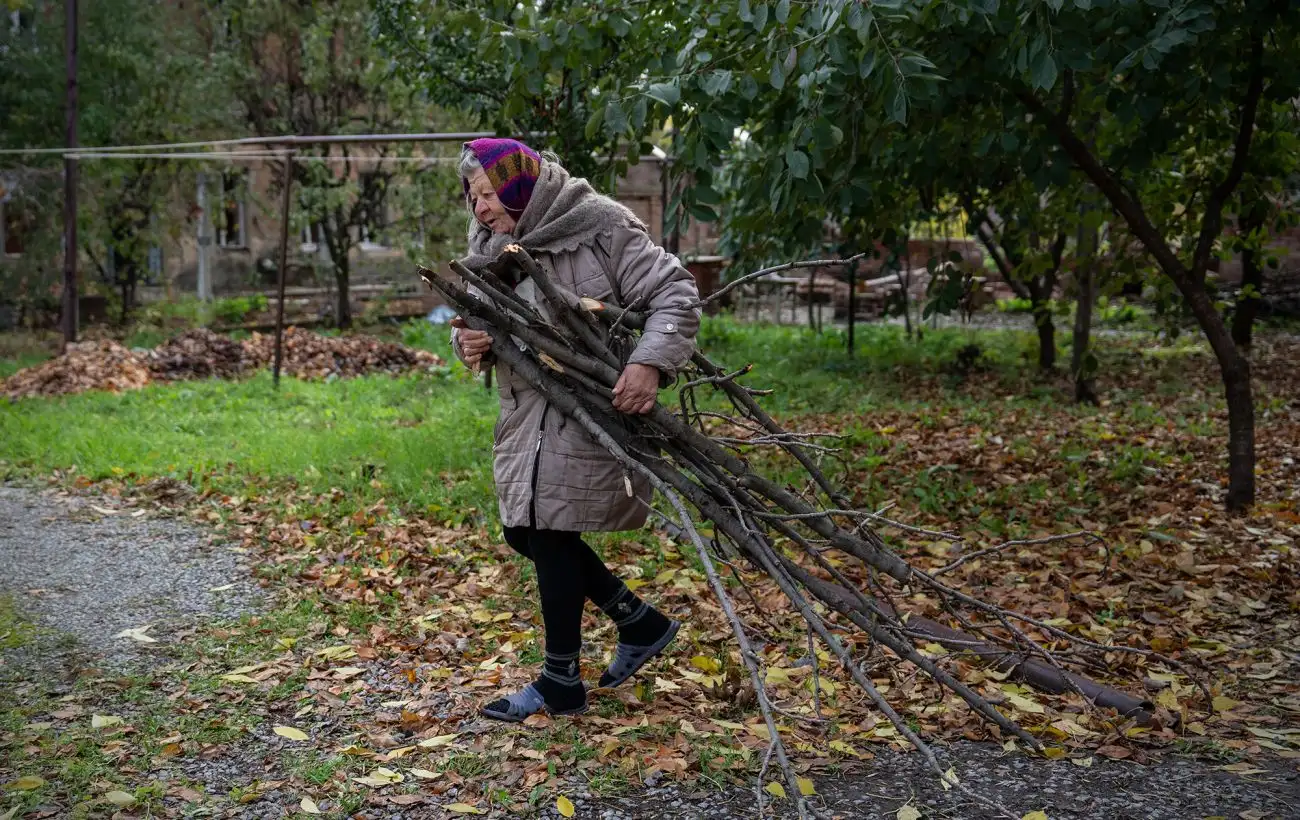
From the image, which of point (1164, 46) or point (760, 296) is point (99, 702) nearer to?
point (1164, 46)

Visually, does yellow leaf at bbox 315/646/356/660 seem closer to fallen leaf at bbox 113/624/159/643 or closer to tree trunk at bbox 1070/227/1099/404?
fallen leaf at bbox 113/624/159/643

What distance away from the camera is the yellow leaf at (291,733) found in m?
3.77

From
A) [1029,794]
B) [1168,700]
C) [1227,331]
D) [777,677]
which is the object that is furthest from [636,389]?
[1227,331]

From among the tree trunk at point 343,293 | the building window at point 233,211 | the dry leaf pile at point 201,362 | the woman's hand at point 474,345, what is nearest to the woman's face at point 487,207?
the woman's hand at point 474,345

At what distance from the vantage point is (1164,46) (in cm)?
463

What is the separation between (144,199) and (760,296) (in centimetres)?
1067

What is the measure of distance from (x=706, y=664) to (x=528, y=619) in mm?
978

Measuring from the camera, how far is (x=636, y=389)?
11.2ft

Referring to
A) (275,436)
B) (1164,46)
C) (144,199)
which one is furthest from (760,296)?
(1164,46)

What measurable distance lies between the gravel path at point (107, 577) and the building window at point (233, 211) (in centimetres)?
1193

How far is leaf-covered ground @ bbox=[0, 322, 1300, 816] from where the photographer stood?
357cm

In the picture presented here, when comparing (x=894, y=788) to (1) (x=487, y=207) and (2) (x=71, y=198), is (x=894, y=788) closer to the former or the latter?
(1) (x=487, y=207)

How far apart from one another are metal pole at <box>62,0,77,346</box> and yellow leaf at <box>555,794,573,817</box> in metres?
12.2

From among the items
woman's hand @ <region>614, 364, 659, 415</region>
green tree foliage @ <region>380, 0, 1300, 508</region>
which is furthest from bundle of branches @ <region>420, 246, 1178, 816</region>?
green tree foliage @ <region>380, 0, 1300, 508</region>
